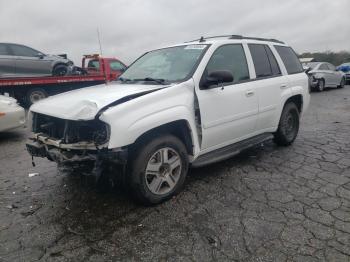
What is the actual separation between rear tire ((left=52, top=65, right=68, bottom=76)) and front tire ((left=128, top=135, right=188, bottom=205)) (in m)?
10.1

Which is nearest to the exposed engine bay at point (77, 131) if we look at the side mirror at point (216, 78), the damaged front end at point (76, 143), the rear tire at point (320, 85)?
the damaged front end at point (76, 143)

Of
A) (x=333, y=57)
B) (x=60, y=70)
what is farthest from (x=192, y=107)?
(x=333, y=57)

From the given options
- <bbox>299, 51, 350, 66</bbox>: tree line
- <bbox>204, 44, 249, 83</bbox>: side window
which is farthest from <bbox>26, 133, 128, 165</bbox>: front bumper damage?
<bbox>299, 51, 350, 66</bbox>: tree line

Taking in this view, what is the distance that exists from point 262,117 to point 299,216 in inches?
73.8

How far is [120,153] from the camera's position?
2.89 m

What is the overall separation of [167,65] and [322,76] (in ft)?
46.5

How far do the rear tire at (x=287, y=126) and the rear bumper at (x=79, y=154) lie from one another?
3.29 meters

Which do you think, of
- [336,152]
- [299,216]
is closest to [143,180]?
[299,216]

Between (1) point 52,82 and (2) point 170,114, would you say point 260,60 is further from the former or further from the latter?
(1) point 52,82

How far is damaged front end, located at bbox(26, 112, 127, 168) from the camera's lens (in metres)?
2.92

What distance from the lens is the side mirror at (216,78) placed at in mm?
3557

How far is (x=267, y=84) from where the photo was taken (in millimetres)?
4648

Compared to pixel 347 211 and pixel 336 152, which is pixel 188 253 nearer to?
pixel 347 211

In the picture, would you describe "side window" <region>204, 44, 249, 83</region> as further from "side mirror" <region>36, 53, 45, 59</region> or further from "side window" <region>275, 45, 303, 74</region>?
"side mirror" <region>36, 53, 45, 59</region>
